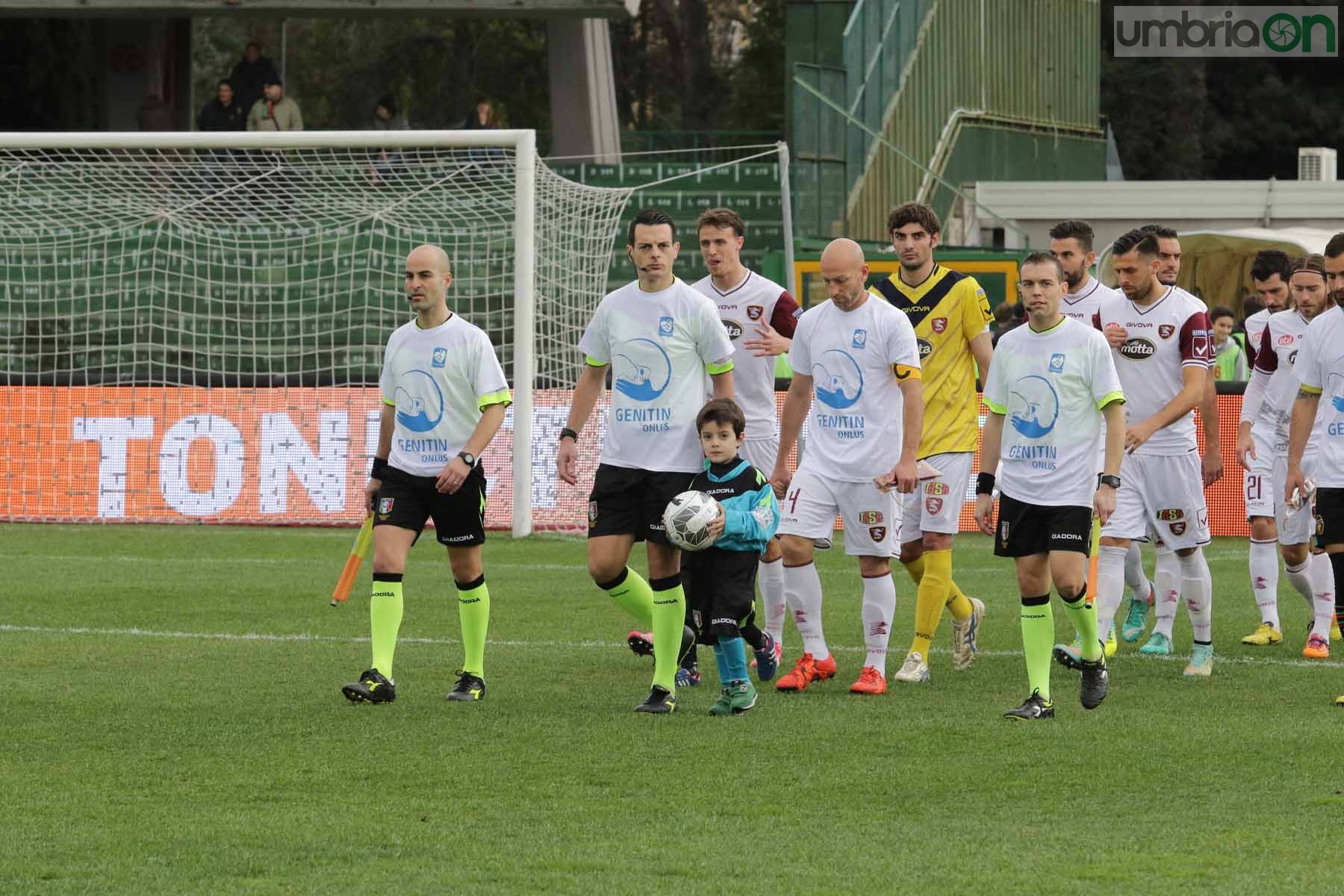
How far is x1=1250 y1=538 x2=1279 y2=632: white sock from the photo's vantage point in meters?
10.8

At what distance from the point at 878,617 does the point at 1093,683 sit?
114cm

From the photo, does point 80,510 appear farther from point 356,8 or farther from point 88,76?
point 88,76

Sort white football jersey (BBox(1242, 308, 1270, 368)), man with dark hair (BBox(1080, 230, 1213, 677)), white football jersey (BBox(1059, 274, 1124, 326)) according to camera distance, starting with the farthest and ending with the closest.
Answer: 1. white football jersey (BBox(1242, 308, 1270, 368))
2. white football jersey (BBox(1059, 274, 1124, 326))
3. man with dark hair (BBox(1080, 230, 1213, 677))

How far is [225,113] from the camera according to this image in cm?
2638

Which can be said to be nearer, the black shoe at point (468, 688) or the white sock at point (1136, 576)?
the black shoe at point (468, 688)

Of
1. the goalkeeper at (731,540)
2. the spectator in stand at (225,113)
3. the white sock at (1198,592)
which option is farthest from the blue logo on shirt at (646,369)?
the spectator in stand at (225,113)

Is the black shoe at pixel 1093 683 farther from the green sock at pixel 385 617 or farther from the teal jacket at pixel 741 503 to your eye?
the green sock at pixel 385 617

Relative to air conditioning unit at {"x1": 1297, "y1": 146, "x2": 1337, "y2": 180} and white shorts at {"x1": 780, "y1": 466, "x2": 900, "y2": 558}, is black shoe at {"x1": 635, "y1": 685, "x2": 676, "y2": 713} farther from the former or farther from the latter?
air conditioning unit at {"x1": 1297, "y1": 146, "x2": 1337, "y2": 180}

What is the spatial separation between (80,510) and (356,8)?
963 centimetres

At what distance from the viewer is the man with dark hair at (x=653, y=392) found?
8312 mm

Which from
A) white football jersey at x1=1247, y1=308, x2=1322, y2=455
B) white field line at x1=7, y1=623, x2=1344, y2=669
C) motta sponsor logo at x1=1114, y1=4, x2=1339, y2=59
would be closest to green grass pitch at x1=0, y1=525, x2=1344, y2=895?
white field line at x1=7, y1=623, x2=1344, y2=669

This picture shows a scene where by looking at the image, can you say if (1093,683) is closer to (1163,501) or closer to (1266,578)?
(1163,501)

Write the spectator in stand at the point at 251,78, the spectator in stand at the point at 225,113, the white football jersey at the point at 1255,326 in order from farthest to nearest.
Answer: the spectator in stand at the point at 251,78 < the spectator in stand at the point at 225,113 < the white football jersey at the point at 1255,326

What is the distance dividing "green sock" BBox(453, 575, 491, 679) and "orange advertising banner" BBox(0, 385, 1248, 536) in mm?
8688
